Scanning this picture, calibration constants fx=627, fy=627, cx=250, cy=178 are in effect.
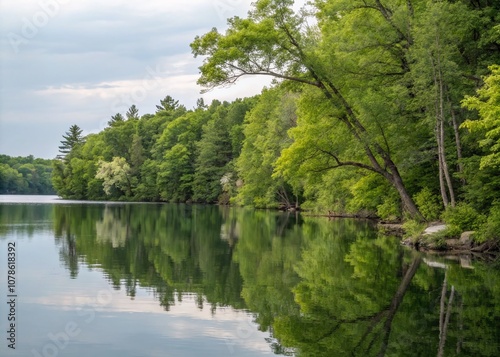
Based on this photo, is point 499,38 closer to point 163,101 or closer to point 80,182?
point 80,182

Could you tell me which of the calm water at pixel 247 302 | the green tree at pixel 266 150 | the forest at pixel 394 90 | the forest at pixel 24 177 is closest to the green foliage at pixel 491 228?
the forest at pixel 394 90

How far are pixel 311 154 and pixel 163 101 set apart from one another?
364 ft

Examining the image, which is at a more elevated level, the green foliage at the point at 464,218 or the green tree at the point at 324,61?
the green tree at the point at 324,61

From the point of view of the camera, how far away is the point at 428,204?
29234 mm

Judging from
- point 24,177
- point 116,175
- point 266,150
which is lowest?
point 116,175

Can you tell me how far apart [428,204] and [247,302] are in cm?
1786

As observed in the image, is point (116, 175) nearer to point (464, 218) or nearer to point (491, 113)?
point (464, 218)

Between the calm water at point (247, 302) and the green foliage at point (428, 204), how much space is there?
5.15 m

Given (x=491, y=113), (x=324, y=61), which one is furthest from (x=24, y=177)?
(x=491, y=113)

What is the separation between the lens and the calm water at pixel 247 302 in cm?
1008

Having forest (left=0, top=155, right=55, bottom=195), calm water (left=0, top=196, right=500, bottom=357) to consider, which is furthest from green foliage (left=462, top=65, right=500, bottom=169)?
forest (left=0, top=155, right=55, bottom=195)

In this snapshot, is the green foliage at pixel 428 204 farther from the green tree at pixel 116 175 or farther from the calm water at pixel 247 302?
the green tree at pixel 116 175

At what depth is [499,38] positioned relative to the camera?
25.4 metres

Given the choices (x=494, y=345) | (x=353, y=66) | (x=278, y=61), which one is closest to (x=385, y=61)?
(x=353, y=66)
